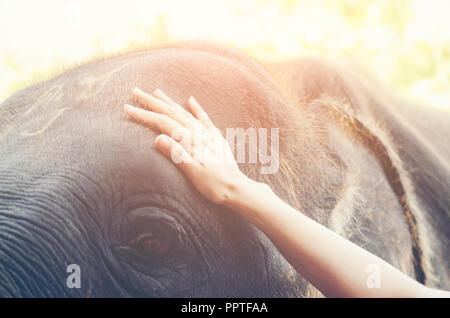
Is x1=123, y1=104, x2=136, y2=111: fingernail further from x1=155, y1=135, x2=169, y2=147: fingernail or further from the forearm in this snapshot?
the forearm

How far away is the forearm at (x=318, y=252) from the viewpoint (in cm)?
49

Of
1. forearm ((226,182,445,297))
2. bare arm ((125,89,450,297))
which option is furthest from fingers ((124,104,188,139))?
forearm ((226,182,445,297))

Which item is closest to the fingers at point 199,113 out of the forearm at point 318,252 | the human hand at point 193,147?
the human hand at point 193,147

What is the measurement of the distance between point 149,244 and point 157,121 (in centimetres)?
16

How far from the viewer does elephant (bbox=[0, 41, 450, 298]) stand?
49 centimetres

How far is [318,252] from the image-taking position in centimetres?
49

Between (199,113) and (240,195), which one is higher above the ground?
(199,113)

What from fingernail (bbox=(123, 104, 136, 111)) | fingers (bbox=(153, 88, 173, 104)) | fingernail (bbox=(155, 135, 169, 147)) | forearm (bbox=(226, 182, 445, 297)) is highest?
fingers (bbox=(153, 88, 173, 104))

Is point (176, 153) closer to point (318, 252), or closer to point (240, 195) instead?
point (240, 195)

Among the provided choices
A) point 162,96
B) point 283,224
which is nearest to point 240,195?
point 283,224

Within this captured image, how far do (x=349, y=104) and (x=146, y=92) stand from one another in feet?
1.70

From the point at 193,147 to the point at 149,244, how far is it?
13 centimetres

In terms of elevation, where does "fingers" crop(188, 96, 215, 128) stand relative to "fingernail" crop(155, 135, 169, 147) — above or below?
above
